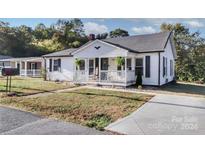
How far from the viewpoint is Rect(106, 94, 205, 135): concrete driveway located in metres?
4.61

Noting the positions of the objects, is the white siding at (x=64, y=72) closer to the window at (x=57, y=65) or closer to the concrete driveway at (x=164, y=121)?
the window at (x=57, y=65)

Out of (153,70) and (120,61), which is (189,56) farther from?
(120,61)

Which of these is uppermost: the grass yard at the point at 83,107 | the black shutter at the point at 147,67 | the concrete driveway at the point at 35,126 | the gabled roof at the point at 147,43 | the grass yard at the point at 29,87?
the gabled roof at the point at 147,43

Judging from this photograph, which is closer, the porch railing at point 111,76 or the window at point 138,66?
the porch railing at point 111,76

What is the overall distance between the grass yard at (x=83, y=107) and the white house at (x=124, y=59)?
135 inches

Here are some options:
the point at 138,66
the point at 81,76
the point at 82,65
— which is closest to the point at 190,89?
the point at 138,66

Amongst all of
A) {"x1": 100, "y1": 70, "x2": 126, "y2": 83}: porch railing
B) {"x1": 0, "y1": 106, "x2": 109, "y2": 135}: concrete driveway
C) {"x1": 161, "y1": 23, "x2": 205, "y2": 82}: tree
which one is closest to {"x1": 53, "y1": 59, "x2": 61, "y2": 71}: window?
{"x1": 100, "y1": 70, "x2": 126, "y2": 83}: porch railing

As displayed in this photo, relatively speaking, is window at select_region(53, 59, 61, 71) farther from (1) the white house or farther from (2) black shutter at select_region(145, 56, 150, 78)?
(2) black shutter at select_region(145, 56, 150, 78)

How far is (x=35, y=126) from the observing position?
4.89m

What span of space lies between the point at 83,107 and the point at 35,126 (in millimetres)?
1638

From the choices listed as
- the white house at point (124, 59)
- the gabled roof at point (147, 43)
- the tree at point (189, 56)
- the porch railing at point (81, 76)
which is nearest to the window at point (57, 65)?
the white house at point (124, 59)

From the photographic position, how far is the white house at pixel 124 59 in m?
10.8
